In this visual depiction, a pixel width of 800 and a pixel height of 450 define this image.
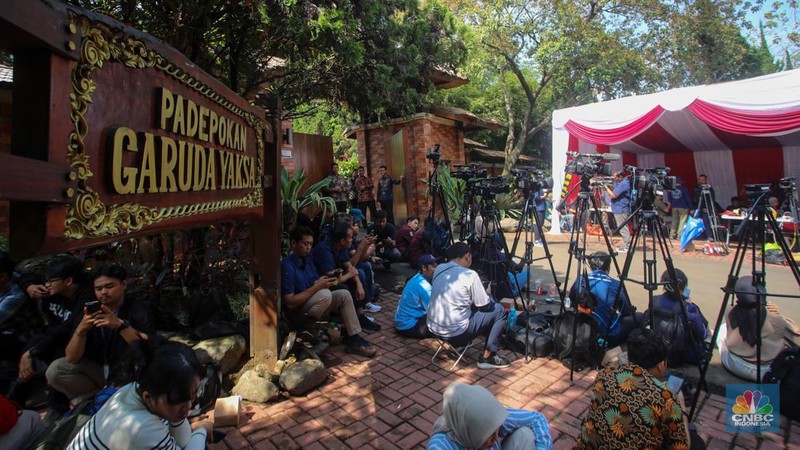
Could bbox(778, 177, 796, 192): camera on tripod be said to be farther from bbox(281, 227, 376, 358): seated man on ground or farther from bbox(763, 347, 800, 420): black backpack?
bbox(281, 227, 376, 358): seated man on ground

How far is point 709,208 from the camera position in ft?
28.5

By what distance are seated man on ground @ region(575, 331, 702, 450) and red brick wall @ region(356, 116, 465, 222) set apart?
768cm

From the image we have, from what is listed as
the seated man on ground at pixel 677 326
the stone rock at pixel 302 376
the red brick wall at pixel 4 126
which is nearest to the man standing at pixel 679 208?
the seated man on ground at pixel 677 326

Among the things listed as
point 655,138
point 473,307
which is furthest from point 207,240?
point 655,138

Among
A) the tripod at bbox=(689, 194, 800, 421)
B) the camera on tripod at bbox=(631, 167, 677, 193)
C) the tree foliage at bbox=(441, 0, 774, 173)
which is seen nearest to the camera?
the tripod at bbox=(689, 194, 800, 421)

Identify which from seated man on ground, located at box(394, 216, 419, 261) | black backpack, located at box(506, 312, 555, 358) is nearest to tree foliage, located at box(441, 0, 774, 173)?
seated man on ground, located at box(394, 216, 419, 261)

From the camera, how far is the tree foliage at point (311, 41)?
13.1ft

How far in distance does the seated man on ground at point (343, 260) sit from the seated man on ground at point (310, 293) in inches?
8.2

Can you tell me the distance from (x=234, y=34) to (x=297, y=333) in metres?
3.24

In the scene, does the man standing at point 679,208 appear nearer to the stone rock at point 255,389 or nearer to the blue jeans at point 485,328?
the blue jeans at point 485,328

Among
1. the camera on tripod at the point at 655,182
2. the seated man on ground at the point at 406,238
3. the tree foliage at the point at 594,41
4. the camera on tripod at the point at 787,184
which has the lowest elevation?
the seated man on ground at the point at 406,238

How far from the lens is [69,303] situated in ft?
9.29

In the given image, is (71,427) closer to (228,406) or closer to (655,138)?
(228,406)

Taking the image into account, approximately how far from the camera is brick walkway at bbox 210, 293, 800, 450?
2.60m
